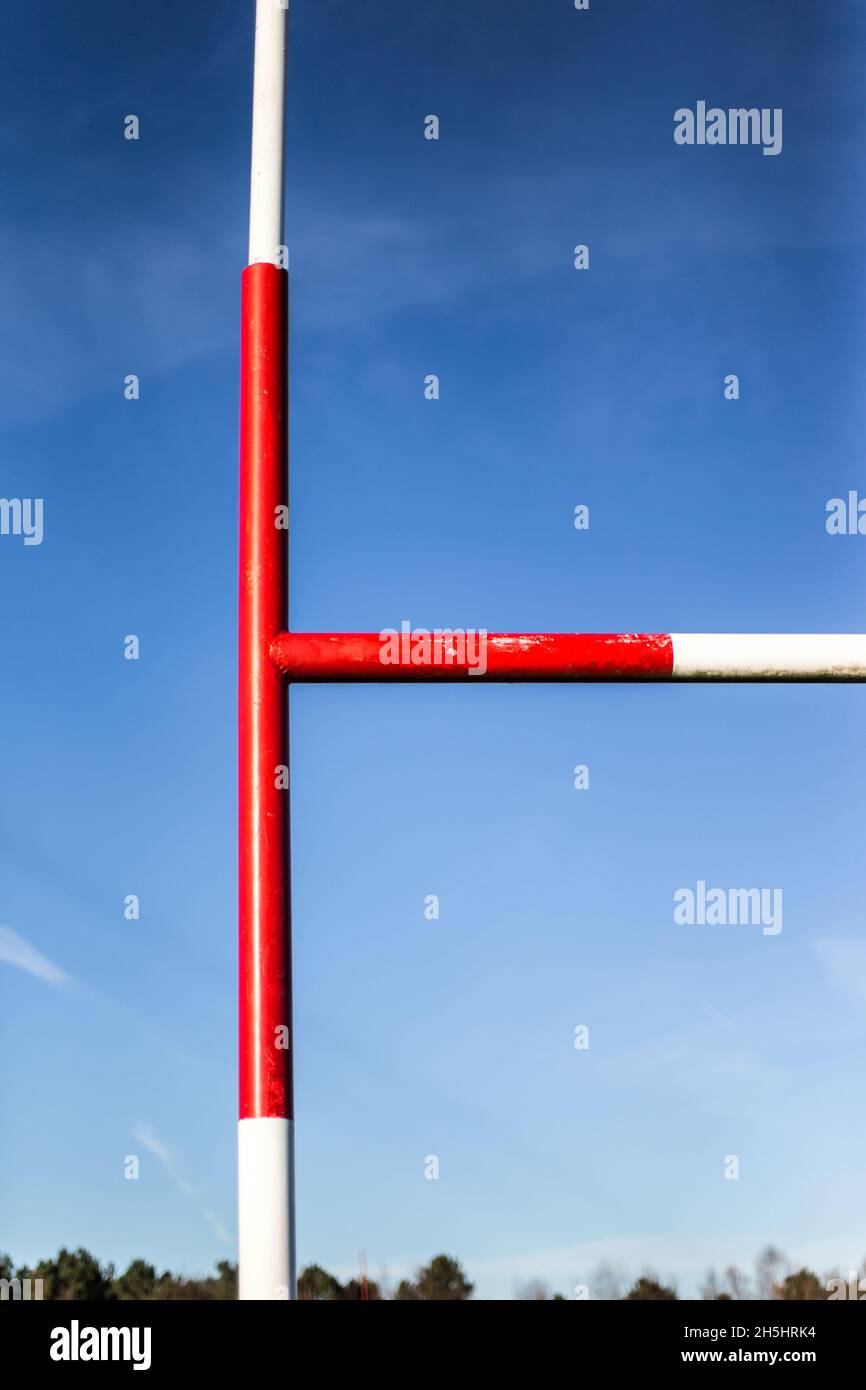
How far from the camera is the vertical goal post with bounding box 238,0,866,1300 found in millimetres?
4891

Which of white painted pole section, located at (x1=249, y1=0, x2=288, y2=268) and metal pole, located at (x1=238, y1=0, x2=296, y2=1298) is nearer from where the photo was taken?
metal pole, located at (x1=238, y1=0, x2=296, y2=1298)

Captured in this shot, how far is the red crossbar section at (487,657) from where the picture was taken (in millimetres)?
5289

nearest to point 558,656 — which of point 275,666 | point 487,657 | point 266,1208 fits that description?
point 487,657

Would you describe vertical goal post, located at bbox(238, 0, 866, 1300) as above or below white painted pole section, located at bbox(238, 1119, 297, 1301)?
above

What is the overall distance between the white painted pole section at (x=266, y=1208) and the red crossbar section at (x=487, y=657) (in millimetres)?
1695

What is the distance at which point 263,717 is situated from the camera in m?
5.28

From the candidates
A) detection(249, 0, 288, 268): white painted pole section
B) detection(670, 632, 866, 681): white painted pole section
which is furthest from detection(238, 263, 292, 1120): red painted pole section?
detection(670, 632, 866, 681): white painted pole section

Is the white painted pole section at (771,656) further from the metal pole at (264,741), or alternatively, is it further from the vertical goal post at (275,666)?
the metal pole at (264,741)

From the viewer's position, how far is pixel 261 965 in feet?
16.4

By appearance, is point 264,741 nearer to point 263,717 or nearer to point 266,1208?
point 263,717

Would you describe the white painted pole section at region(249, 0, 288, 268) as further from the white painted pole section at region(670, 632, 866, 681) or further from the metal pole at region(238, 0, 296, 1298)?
the white painted pole section at region(670, 632, 866, 681)

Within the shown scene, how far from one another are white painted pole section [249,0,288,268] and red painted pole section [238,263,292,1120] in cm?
15

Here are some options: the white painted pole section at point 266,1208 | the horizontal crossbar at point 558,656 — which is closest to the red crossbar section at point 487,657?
the horizontal crossbar at point 558,656
